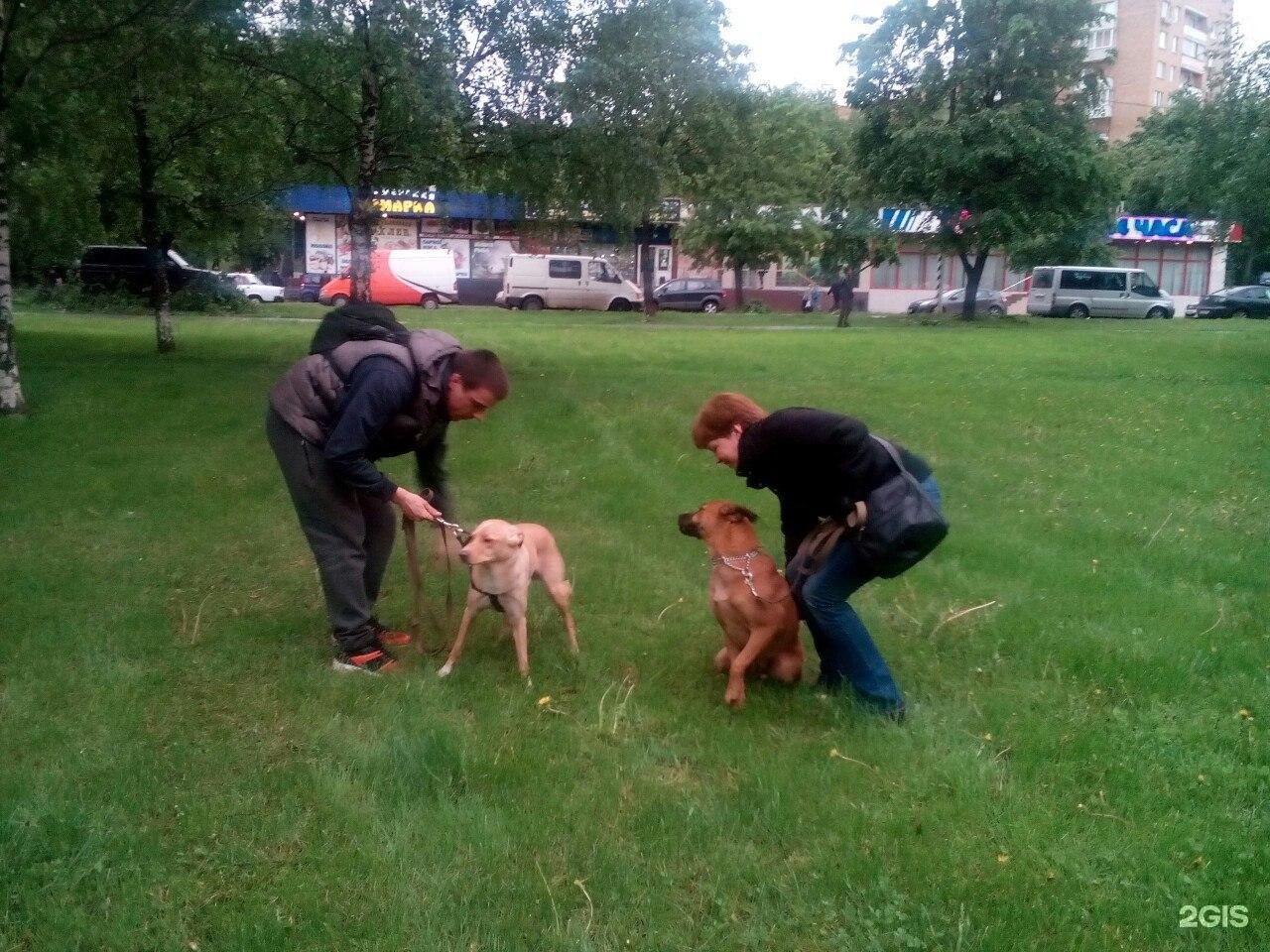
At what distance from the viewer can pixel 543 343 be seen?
73.3ft

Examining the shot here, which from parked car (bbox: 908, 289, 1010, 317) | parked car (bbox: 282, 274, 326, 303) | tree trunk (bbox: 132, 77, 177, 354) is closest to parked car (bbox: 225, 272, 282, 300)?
parked car (bbox: 282, 274, 326, 303)

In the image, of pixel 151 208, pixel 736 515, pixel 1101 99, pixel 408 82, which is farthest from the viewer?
pixel 1101 99

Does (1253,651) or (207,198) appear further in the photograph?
(207,198)

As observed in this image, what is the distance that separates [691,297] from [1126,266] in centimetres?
2498

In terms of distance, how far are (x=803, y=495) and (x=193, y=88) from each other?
1498 centimetres

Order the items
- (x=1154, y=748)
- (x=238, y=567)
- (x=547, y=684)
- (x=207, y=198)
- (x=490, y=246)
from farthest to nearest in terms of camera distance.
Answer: (x=490, y=246) < (x=207, y=198) < (x=238, y=567) < (x=547, y=684) < (x=1154, y=748)

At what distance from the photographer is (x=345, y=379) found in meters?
5.07

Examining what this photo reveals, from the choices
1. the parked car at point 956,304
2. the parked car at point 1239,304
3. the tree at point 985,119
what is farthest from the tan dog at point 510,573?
the parked car at point 1239,304

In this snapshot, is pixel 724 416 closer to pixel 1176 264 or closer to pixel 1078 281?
pixel 1078 281

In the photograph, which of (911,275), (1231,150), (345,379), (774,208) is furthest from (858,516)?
(911,275)

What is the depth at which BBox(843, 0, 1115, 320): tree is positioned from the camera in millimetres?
34156

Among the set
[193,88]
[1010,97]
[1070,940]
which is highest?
[1010,97]

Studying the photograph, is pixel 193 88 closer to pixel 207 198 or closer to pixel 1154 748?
pixel 207 198

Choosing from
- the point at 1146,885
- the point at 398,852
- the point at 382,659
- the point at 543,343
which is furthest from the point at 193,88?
the point at 1146,885
